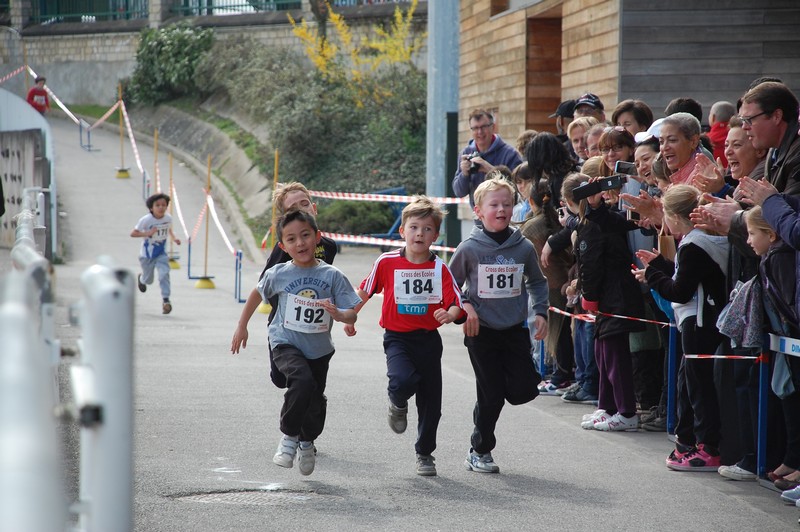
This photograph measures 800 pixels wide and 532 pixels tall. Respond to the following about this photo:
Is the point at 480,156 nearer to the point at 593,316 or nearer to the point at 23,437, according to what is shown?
the point at 593,316

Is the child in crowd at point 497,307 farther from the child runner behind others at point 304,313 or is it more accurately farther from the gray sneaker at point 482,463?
the child runner behind others at point 304,313

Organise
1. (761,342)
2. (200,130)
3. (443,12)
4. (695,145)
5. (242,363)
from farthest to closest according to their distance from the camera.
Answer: (200,130)
(443,12)
(242,363)
(695,145)
(761,342)

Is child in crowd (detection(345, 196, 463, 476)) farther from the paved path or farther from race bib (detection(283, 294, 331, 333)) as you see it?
the paved path

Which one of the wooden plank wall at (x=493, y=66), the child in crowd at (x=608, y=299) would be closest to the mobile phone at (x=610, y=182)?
the child in crowd at (x=608, y=299)

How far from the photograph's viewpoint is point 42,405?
199cm

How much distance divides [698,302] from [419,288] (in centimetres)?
165

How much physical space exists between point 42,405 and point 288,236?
479 cm

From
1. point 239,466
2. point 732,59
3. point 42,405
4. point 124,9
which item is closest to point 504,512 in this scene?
point 239,466

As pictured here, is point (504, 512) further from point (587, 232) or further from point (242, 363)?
point (242, 363)

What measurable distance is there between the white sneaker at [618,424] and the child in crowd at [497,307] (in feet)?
4.18

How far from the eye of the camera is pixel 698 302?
279 inches

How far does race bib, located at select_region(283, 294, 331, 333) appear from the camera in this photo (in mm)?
6730

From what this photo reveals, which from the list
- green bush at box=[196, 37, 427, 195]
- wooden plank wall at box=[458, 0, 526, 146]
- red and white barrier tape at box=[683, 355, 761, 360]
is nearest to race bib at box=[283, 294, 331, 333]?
red and white barrier tape at box=[683, 355, 761, 360]

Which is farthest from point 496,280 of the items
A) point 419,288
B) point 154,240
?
point 154,240
